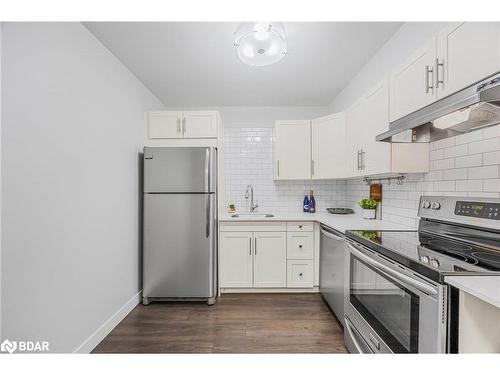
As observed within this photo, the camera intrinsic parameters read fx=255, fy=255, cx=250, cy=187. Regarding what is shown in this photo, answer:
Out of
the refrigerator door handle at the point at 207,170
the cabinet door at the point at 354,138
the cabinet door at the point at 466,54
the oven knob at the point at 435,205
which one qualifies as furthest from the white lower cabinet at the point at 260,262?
the cabinet door at the point at 466,54

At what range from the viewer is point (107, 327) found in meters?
2.11

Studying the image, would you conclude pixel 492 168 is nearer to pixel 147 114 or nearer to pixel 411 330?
pixel 411 330

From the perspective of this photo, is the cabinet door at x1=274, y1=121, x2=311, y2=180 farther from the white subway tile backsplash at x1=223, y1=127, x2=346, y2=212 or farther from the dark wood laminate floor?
the dark wood laminate floor

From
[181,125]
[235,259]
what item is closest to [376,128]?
[235,259]

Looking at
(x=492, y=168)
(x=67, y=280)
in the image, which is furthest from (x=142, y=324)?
A: (x=492, y=168)

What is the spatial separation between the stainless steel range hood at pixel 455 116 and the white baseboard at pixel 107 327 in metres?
2.51

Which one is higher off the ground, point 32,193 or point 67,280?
point 32,193

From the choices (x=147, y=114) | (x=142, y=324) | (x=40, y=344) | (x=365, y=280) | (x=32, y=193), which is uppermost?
(x=147, y=114)

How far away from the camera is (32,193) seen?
1393 millimetres

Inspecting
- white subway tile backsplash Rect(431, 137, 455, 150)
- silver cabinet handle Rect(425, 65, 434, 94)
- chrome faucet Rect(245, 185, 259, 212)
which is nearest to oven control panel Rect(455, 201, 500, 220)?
white subway tile backsplash Rect(431, 137, 455, 150)

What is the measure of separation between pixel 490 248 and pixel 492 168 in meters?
0.48

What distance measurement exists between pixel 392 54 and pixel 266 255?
2267 millimetres

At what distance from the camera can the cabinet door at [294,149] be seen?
129 inches

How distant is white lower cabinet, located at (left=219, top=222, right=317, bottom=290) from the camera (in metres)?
2.93
